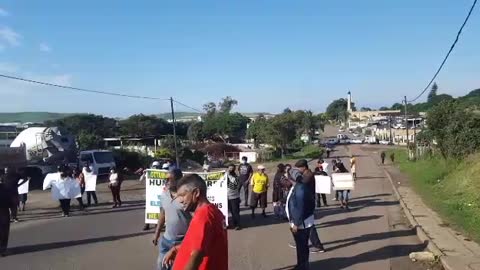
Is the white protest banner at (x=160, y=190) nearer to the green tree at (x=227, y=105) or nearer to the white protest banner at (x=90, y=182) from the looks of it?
the white protest banner at (x=90, y=182)

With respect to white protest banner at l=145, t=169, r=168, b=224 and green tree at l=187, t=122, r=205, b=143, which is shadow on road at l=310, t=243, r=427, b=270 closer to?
white protest banner at l=145, t=169, r=168, b=224

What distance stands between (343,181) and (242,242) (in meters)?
6.75

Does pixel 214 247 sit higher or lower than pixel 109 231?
higher

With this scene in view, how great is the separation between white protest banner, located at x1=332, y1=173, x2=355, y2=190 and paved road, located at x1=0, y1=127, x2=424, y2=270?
0.74 metres

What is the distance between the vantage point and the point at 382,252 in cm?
1098

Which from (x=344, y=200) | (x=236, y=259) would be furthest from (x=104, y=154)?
(x=236, y=259)

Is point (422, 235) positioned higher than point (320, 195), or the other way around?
point (320, 195)

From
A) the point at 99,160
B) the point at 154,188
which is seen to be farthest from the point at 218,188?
the point at 99,160

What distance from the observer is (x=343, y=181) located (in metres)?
18.0

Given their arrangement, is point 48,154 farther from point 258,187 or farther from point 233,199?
point 233,199

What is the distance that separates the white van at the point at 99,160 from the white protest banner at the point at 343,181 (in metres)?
20.6

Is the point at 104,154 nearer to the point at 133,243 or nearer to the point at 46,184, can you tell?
the point at 46,184

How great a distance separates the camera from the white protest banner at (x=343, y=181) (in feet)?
58.9

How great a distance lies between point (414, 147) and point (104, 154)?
31.6m
